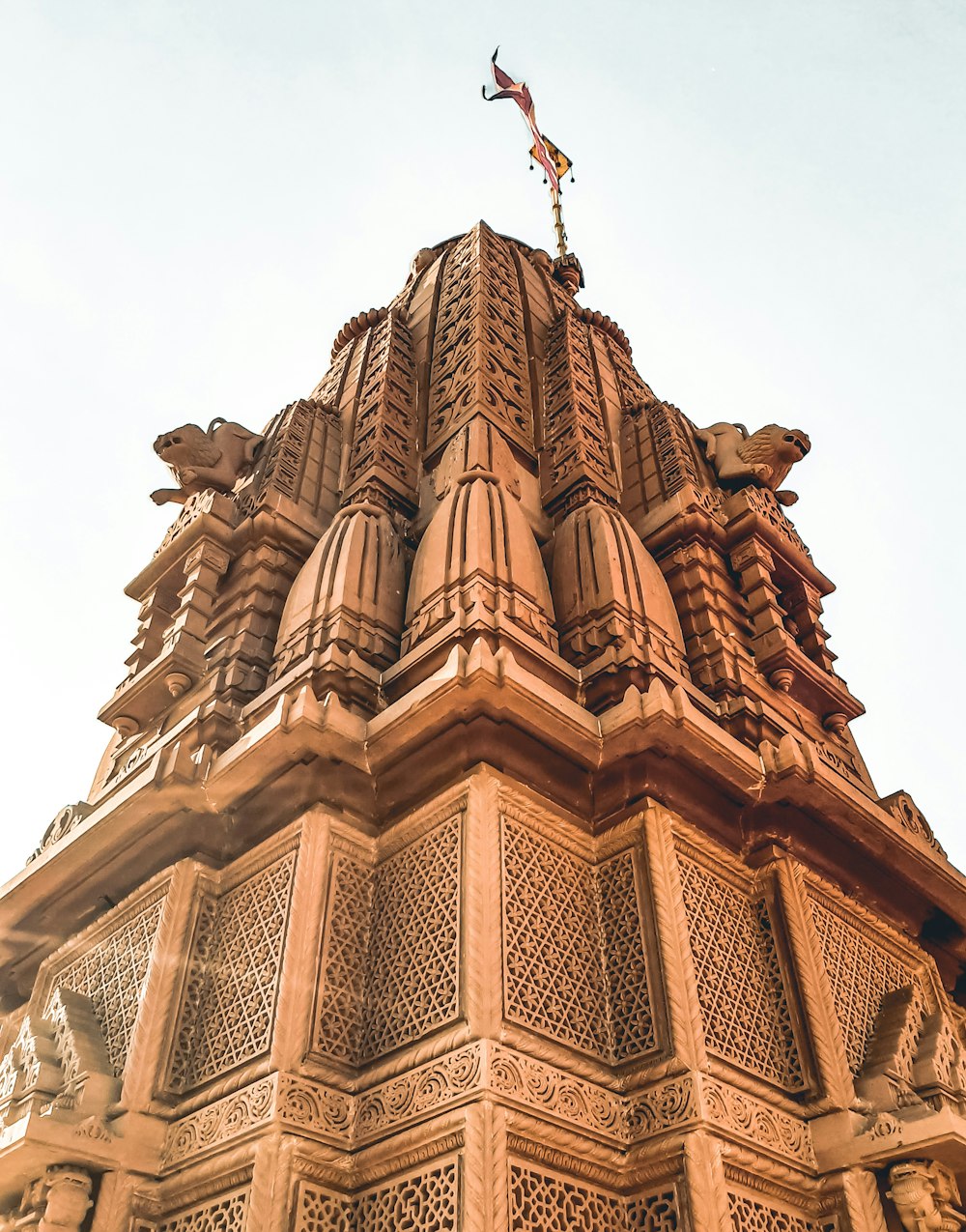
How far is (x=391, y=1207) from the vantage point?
4574 millimetres

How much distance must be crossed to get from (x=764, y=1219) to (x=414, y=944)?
2.05 meters

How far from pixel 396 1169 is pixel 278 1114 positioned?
1.89ft

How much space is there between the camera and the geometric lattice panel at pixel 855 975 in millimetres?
5996

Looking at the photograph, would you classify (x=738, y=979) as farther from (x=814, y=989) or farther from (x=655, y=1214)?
(x=655, y=1214)

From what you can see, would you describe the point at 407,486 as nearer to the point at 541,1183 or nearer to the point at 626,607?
the point at 626,607

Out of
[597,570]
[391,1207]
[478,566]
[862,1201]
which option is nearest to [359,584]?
[478,566]

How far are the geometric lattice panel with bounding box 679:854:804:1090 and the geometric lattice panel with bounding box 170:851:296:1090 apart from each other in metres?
2.19

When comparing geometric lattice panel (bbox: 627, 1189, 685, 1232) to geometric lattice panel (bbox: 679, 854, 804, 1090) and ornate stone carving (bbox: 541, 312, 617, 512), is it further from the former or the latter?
ornate stone carving (bbox: 541, 312, 617, 512)

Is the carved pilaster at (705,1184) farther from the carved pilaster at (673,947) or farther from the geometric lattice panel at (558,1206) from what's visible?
the carved pilaster at (673,947)

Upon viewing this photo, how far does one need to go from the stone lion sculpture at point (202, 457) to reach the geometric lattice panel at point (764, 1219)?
715cm

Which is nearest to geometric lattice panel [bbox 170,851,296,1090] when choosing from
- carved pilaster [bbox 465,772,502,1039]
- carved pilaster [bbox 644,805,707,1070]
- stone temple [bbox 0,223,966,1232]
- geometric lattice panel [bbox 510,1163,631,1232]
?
stone temple [bbox 0,223,966,1232]

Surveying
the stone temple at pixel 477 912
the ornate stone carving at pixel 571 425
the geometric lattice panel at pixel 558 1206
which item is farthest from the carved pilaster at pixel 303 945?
the ornate stone carving at pixel 571 425

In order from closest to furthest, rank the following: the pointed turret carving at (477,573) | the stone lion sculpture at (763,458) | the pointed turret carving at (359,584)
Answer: the pointed turret carving at (477,573) < the pointed turret carving at (359,584) < the stone lion sculpture at (763,458)

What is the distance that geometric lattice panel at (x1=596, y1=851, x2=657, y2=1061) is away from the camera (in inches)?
209
